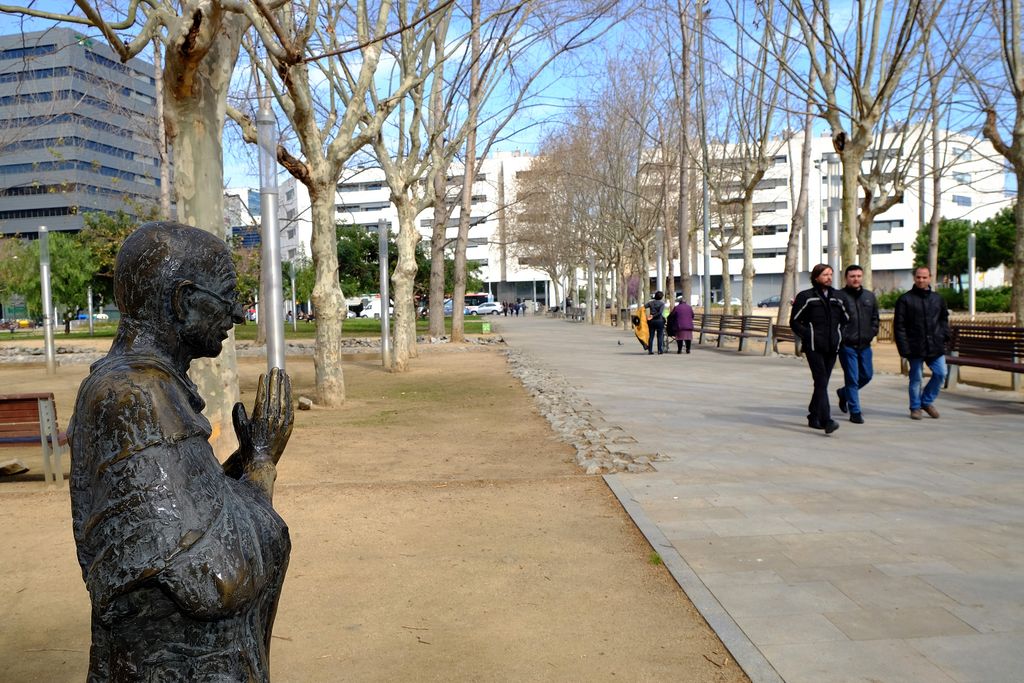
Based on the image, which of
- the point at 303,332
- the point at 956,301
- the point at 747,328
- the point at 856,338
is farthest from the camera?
the point at 303,332

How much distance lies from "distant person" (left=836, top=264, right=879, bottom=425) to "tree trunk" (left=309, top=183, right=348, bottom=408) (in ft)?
21.8

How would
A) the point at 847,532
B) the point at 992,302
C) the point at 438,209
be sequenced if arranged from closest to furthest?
the point at 847,532 < the point at 438,209 < the point at 992,302

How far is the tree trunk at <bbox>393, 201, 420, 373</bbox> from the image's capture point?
17469mm

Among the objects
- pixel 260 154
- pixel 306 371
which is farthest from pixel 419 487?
pixel 306 371

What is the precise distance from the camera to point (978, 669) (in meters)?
3.46

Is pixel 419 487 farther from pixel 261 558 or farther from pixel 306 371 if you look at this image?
A: pixel 306 371

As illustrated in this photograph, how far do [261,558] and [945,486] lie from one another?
655cm

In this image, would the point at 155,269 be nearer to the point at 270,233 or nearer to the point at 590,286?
the point at 270,233

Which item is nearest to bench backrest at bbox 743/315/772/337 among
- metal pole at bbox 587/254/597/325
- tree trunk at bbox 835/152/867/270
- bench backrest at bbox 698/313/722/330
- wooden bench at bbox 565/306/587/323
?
bench backrest at bbox 698/313/722/330

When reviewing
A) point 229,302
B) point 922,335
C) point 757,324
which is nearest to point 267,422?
point 229,302

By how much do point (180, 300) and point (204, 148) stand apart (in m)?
6.48

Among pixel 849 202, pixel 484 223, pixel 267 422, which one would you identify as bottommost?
pixel 267 422

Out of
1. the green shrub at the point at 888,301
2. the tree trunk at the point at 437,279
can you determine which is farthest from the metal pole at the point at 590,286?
the tree trunk at the point at 437,279

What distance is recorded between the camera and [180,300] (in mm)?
1530
